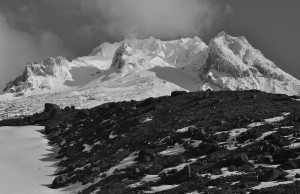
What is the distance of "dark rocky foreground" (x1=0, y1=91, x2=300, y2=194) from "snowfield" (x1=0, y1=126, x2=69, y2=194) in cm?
168

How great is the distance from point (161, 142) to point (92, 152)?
33.2ft

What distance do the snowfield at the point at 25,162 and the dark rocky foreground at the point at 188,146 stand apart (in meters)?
1.68

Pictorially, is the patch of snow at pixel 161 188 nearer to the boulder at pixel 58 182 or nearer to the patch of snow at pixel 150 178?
the patch of snow at pixel 150 178

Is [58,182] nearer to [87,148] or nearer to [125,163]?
[125,163]

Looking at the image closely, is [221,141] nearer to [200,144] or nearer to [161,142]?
[200,144]

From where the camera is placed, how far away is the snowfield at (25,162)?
53094 millimetres

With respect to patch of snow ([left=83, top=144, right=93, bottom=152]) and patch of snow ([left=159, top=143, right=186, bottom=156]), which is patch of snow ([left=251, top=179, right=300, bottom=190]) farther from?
Answer: patch of snow ([left=83, top=144, right=93, bottom=152])

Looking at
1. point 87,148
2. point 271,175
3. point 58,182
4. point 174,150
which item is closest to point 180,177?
point 271,175

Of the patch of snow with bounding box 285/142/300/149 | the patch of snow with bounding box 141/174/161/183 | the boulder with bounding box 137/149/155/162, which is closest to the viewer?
the patch of snow with bounding box 285/142/300/149

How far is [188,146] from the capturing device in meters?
50.7

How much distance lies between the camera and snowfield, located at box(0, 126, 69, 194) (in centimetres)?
5309

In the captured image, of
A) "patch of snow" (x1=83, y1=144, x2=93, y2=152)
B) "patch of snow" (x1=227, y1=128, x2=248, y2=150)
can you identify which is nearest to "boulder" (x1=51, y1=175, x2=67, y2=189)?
"patch of snow" (x1=83, y1=144, x2=93, y2=152)

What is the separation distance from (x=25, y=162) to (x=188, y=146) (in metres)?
22.4

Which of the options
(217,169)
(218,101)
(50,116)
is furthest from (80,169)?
(50,116)
